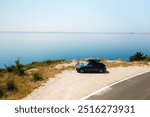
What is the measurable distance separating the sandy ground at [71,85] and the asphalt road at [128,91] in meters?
1.12

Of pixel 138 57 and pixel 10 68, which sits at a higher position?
pixel 10 68

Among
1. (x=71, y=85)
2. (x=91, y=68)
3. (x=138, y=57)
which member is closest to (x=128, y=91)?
(x=71, y=85)

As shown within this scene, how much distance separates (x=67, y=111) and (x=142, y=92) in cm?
740

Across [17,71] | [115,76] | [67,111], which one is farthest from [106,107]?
[17,71]

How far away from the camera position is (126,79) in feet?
75.3

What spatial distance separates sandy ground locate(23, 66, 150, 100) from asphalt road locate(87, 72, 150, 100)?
1.12 meters

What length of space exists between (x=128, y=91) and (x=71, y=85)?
194 inches

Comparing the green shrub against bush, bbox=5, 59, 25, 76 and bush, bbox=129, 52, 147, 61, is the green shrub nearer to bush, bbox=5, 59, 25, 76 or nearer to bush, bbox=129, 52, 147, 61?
bush, bbox=5, 59, 25, 76

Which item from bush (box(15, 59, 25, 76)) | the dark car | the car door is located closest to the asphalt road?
the dark car

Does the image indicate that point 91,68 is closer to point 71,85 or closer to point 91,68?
point 91,68

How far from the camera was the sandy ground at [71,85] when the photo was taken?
17.4 metres

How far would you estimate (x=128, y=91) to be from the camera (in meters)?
18.5

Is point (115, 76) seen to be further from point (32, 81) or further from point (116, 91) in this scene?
point (32, 81)

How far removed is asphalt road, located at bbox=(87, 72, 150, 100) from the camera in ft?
54.9
